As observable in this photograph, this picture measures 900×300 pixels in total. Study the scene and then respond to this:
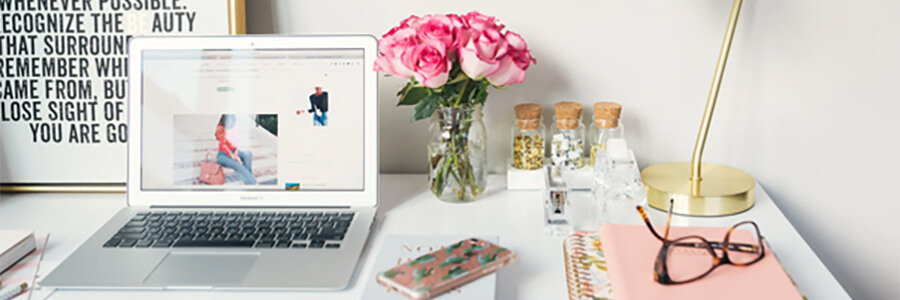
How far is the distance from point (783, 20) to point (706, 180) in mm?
268

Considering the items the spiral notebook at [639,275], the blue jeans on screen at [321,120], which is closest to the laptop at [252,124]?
the blue jeans on screen at [321,120]

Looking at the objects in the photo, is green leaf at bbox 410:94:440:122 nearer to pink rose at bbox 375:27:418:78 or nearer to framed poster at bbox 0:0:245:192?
pink rose at bbox 375:27:418:78

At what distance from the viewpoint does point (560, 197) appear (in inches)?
37.4

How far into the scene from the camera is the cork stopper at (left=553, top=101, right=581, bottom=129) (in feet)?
3.67

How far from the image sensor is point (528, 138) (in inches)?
45.0

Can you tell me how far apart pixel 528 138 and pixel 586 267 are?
35 centimetres

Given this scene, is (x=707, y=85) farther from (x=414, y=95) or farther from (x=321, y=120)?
(x=321, y=120)

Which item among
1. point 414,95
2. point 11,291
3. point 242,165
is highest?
point 414,95

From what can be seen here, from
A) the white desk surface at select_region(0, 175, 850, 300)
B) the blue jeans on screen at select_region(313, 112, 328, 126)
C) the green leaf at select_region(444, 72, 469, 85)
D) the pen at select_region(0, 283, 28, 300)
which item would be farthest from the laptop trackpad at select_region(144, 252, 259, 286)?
the green leaf at select_region(444, 72, 469, 85)

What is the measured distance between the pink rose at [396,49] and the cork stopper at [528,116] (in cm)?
23

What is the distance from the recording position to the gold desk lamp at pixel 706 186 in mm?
1004

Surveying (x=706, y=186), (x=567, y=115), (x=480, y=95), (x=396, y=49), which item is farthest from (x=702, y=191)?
(x=396, y=49)

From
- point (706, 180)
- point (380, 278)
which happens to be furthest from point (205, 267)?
point (706, 180)

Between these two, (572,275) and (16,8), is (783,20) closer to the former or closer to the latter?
(572,275)
